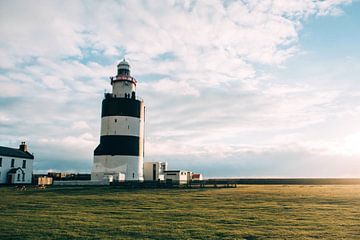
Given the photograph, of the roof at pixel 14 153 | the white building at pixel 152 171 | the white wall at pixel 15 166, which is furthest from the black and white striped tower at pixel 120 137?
the roof at pixel 14 153

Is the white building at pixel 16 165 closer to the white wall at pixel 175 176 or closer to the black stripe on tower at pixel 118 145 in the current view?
the black stripe on tower at pixel 118 145

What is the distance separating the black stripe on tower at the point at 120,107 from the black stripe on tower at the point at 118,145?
3700 millimetres

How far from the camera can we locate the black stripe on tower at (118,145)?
170 feet

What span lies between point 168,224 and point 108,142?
3725cm

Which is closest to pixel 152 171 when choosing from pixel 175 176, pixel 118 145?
pixel 175 176

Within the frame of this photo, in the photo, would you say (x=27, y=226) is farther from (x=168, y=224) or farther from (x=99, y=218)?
(x=168, y=224)

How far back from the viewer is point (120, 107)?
52594mm

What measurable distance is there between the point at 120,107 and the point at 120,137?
480 cm

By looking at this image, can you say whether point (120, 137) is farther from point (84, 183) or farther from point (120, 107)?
point (84, 183)

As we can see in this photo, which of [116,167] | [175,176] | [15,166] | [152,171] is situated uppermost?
[15,166]

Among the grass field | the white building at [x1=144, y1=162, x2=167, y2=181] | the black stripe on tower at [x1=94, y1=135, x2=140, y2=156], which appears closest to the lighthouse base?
the black stripe on tower at [x1=94, y1=135, x2=140, y2=156]

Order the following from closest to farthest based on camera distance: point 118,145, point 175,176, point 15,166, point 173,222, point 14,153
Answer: point 173,222, point 118,145, point 15,166, point 14,153, point 175,176

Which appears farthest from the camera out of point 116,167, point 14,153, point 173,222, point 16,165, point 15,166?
point 14,153

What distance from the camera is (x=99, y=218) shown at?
18438mm
